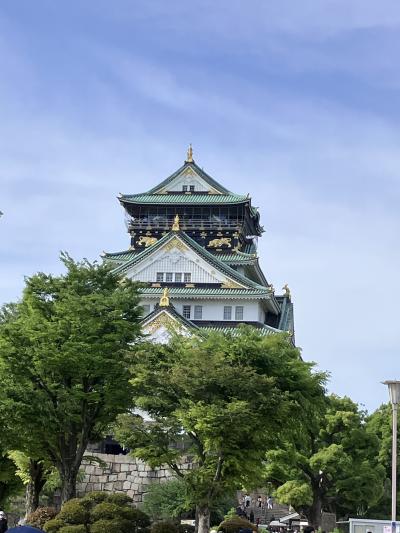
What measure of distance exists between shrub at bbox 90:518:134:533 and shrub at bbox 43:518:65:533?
3.53 feet

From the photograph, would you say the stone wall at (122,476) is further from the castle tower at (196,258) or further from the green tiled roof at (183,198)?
the green tiled roof at (183,198)

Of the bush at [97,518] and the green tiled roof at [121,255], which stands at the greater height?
the green tiled roof at [121,255]

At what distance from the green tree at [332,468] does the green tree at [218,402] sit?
11.4 metres

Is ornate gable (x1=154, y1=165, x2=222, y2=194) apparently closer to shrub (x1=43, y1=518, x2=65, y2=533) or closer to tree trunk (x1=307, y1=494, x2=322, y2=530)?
tree trunk (x1=307, y1=494, x2=322, y2=530)

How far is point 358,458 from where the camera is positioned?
46531 millimetres

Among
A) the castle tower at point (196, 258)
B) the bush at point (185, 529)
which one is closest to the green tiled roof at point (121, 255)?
the castle tower at point (196, 258)

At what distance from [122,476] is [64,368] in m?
14.9

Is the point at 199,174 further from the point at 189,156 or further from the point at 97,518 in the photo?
the point at 97,518

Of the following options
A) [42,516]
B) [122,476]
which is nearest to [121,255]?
[122,476]

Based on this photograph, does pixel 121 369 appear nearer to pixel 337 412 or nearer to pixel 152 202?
pixel 337 412

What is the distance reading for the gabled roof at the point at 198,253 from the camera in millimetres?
66688

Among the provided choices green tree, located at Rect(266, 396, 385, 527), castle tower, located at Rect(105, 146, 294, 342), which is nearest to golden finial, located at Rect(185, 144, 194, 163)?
castle tower, located at Rect(105, 146, 294, 342)

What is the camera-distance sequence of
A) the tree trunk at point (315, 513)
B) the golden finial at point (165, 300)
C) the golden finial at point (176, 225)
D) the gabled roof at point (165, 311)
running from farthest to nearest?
the golden finial at point (176, 225) → the golden finial at point (165, 300) → the gabled roof at point (165, 311) → the tree trunk at point (315, 513)

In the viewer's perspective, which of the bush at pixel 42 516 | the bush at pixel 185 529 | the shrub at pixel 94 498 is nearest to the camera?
the shrub at pixel 94 498
